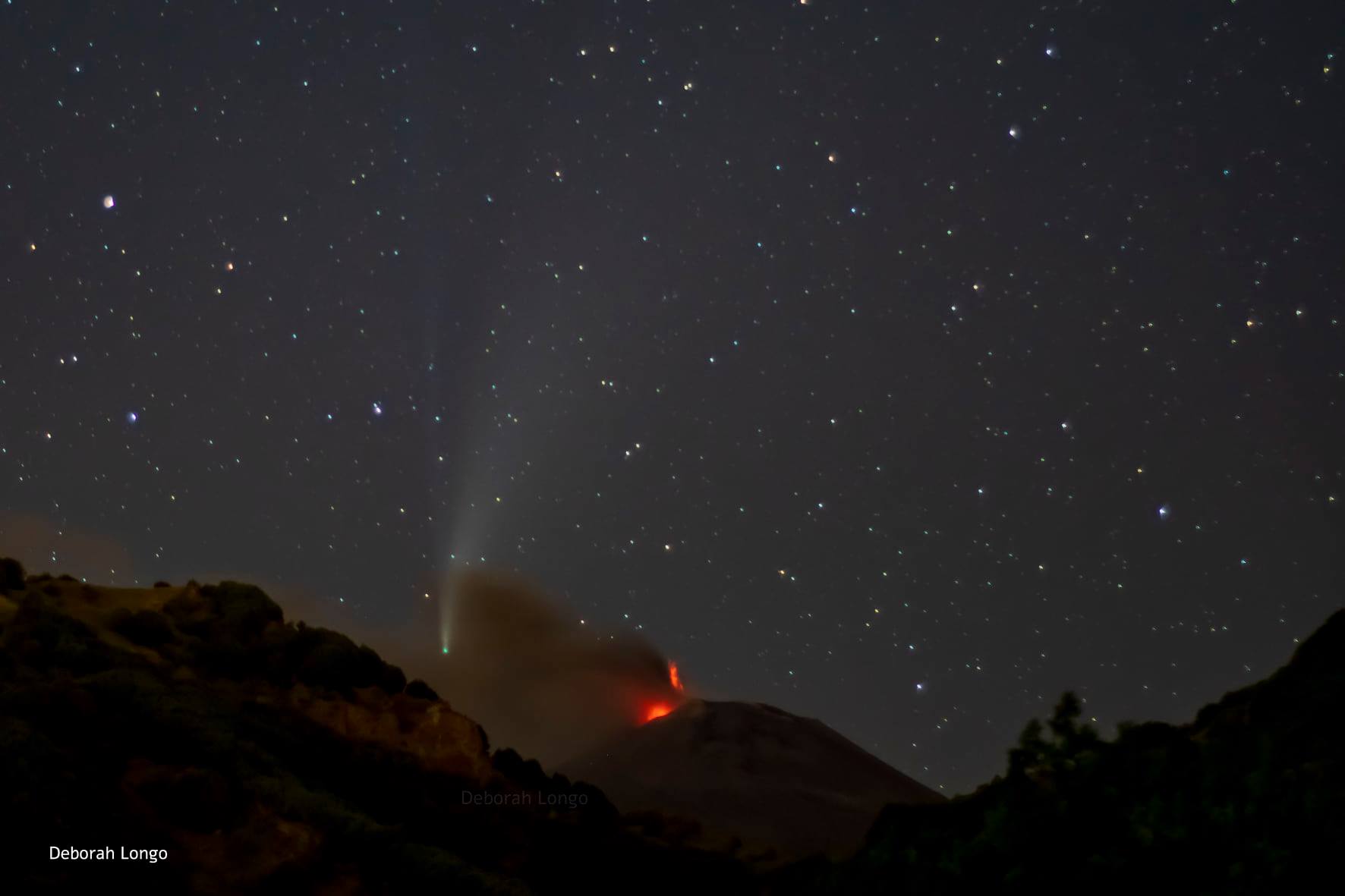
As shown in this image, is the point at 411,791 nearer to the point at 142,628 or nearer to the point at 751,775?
the point at 142,628

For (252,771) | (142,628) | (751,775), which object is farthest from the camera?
(751,775)

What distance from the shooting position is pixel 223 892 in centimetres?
1053

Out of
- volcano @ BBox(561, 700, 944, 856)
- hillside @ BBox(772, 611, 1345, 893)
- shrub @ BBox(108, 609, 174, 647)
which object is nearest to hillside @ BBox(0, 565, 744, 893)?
shrub @ BBox(108, 609, 174, 647)

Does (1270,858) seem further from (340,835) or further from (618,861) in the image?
(618,861)

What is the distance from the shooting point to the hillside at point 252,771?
1048cm

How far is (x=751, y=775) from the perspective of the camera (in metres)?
45.5

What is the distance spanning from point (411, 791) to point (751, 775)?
104ft

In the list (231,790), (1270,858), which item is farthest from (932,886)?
(231,790)

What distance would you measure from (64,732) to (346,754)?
5833 mm

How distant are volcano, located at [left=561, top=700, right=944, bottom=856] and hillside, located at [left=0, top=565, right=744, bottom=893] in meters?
15.2

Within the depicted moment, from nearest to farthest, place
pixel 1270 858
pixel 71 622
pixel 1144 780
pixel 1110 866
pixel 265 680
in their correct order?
pixel 1270 858 < pixel 1110 866 < pixel 1144 780 < pixel 71 622 < pixel 265 680

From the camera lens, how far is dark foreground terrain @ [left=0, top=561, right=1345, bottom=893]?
7.91 metres

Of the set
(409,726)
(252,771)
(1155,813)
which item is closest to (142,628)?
(409,726)

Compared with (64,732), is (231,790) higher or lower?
lower
